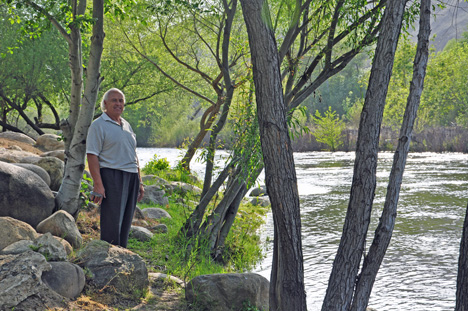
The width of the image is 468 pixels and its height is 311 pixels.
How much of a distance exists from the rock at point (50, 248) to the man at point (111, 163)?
552 mm

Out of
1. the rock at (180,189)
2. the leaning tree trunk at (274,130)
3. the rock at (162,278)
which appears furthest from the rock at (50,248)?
the rock at (180,189)

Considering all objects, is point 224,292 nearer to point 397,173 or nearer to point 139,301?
point 139,301

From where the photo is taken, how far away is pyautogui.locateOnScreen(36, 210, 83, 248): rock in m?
5.04

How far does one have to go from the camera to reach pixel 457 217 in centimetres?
1074

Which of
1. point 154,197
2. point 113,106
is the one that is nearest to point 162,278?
point 113,106

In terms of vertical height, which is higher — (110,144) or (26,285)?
(110,144)

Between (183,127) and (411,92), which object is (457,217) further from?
(183,127)

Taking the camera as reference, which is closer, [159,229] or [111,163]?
[111,163]

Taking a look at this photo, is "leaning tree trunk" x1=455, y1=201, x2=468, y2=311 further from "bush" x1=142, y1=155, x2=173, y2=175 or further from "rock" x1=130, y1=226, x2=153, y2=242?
"bush" x1=142, y1=155, x2=173, y2=175

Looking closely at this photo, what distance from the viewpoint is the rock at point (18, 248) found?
13.2ft

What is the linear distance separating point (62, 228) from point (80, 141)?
4.09ft

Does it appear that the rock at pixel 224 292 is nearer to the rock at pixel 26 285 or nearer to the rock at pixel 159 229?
the rock at pixel 26 285

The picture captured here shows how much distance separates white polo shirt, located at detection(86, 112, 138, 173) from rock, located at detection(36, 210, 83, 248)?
0.88 metres

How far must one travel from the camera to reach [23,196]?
5.40m
